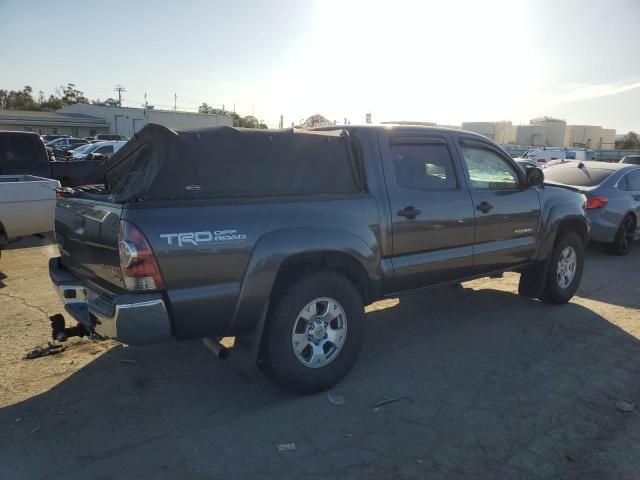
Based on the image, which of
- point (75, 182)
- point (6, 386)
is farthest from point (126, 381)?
point (75, 182)

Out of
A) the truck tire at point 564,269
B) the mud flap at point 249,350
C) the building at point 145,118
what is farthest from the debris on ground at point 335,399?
the building at point 145,118

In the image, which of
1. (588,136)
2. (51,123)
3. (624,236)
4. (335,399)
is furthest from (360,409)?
(588,136)

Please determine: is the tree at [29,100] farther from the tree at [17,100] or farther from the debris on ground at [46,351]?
the debris on ground at [46,351]

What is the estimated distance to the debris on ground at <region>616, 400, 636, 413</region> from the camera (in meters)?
3.79

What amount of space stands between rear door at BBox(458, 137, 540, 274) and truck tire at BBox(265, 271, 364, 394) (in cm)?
170

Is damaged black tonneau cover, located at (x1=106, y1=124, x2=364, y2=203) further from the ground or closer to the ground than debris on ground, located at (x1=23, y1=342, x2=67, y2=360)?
further from the ground

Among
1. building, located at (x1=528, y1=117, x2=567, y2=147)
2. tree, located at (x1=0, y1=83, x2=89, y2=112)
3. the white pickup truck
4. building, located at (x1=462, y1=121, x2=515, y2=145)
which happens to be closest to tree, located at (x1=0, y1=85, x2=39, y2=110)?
tree, located at (x1=0, y1=83, x2=89, y2=112)

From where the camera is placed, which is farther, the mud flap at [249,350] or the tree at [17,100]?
the tree at [17,100]

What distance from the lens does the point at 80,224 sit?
3.81 meters

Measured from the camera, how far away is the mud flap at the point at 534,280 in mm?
6023

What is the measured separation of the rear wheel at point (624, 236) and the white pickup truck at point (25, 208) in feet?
31.0

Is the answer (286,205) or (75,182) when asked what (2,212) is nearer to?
(75,182)

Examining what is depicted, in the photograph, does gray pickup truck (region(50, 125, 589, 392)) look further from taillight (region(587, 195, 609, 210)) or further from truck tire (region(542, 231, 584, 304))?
taillight (region(587, 195, 609, 210))

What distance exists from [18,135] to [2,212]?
11.9ft
